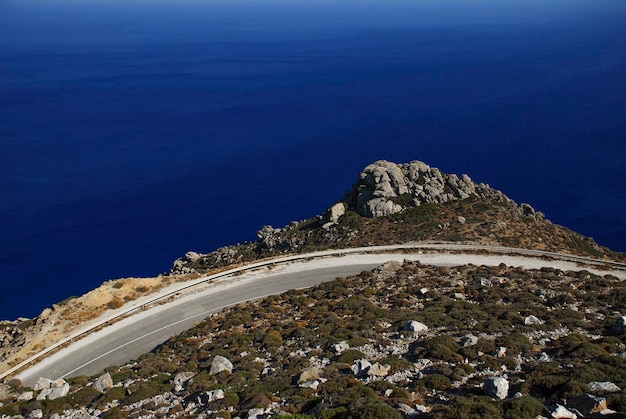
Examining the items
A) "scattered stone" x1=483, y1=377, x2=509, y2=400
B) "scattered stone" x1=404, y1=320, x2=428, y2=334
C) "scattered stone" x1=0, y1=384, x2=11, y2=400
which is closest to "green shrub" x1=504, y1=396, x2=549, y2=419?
"scattered stone" x1=483, y1=377, x2=509, y2=400

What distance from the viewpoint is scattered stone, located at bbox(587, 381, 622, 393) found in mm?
17547

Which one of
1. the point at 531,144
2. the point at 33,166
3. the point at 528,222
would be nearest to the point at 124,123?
the point at 33,166

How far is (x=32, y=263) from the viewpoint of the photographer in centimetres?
8181

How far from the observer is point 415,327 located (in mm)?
27094

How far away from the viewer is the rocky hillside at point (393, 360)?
1864 centimetres

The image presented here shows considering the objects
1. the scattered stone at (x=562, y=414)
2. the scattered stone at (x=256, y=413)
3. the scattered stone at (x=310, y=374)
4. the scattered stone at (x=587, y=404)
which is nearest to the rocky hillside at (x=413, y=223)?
the scattered stone at (x=310, y=374)

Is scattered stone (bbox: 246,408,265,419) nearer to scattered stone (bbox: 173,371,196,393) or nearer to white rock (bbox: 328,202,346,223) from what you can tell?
scattered stone (bbox: 173,371,196,393)

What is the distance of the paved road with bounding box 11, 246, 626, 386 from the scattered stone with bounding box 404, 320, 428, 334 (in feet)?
49.3

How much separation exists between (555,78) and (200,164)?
138700 millimetres

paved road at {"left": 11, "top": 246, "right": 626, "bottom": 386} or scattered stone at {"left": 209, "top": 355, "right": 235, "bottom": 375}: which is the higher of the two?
scattered stone at {"left": 209, "top": 355, "right": 235, "bottom": 375}

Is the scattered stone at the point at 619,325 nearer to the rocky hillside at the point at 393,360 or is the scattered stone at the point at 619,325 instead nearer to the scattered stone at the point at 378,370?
the rocky hillside at the point at 393,360

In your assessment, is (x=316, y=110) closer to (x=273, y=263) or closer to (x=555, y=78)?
(x=555, y=78)

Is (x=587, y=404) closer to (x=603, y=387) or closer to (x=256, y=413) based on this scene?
(x=603, y=387)

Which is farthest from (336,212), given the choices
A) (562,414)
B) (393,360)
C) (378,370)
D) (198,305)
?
(562,414)
